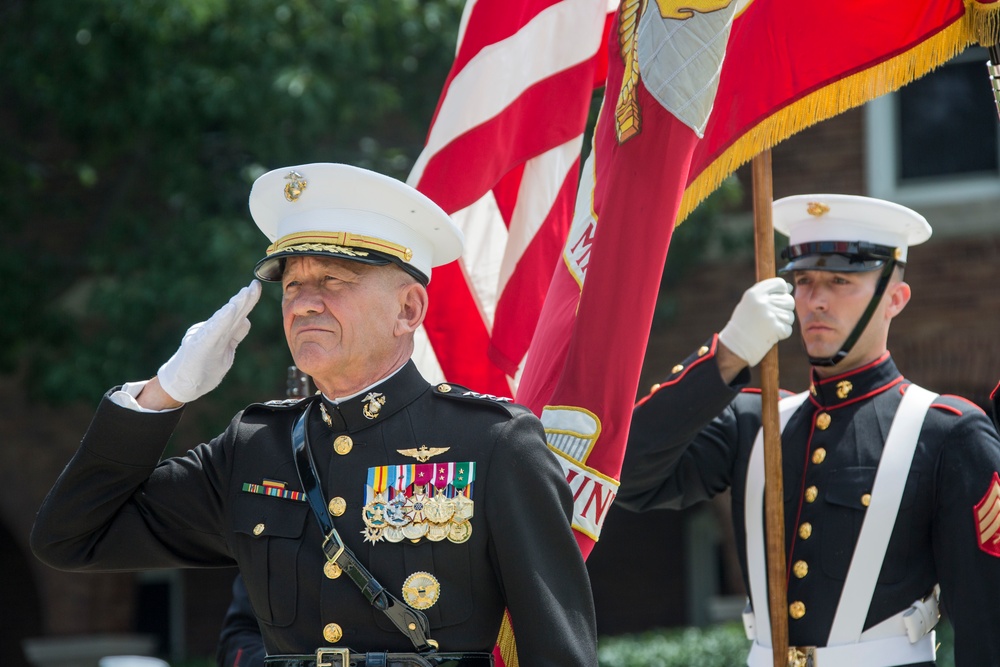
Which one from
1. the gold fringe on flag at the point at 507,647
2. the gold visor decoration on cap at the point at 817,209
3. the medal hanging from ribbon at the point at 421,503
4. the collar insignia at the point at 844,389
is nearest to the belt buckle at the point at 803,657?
the collar insignia at the point at 844,389

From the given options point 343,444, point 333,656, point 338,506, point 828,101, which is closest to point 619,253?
point 828,101

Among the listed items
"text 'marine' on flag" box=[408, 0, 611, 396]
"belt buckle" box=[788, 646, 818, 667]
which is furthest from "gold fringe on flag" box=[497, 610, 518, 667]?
A: "text 'marine' on flag" box=[408, 0, 611, 396]

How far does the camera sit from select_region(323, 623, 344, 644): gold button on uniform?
293 centimetres

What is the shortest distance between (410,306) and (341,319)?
0.19 m

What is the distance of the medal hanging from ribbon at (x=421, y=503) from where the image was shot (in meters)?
2.95

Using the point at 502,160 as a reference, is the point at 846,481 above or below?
below

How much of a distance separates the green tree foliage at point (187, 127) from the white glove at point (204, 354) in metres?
4.72

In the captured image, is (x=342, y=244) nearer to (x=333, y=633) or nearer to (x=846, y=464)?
(x=333, y=633)

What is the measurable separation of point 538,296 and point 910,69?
4.15ft

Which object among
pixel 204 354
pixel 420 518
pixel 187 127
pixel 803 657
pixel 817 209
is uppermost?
pixel 187 127

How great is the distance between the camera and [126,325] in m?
8.41

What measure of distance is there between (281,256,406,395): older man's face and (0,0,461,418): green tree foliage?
485 centimetres

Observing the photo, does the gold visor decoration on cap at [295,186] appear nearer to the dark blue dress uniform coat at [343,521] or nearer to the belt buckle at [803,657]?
the dark blue dress uniform coat at [343,521]

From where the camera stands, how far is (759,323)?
402 centimetres
